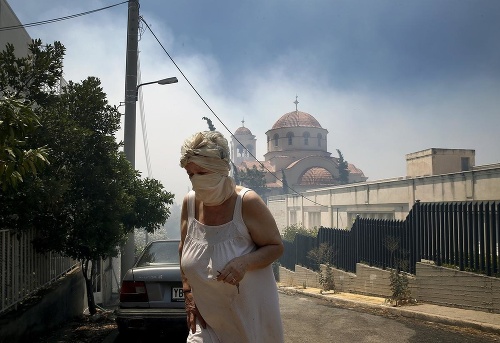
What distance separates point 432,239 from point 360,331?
4729mm

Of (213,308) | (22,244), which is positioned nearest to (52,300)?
(22,244)

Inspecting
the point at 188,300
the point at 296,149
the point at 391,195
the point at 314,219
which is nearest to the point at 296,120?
the point at 296,149

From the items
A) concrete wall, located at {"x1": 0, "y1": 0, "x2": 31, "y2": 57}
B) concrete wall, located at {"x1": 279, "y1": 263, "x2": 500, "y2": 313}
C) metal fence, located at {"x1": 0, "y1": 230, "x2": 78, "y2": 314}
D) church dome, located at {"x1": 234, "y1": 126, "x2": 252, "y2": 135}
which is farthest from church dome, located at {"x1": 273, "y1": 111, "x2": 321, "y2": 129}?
metal fence, located at {"x1": 0, "y1": 230, "x2": 78, "y2": 314}

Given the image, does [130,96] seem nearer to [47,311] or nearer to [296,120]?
[47,311]

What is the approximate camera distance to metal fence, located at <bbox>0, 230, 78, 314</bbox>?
229 inches

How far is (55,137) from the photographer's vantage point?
21.7ft

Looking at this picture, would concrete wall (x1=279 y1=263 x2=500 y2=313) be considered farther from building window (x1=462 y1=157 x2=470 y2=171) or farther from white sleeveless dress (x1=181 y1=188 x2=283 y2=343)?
building window (x1=462 y1=157 x2=470 y2=171)

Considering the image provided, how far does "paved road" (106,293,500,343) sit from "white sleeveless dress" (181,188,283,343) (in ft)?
14.8

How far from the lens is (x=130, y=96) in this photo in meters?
11.7

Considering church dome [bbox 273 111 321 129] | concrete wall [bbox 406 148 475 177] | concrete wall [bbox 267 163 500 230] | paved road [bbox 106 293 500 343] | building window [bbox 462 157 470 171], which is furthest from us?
church dome [bbox 273 111 321 129]

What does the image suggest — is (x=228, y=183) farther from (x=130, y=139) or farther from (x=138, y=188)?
(x=130, y=139)

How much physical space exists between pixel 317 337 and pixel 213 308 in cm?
493

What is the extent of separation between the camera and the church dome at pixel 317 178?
4716 centimetres

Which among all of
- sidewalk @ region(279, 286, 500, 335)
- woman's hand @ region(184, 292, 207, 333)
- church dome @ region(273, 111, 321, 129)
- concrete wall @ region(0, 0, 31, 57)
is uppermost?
church dome @ region(273, 111, 321, 129)
